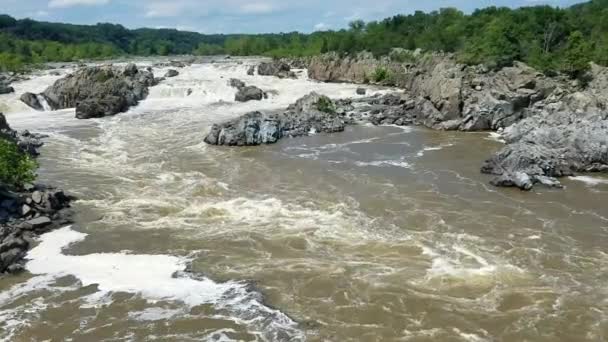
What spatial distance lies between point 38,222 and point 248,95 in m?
42.2

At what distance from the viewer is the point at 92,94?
57.3m

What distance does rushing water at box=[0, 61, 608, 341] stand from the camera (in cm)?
1636

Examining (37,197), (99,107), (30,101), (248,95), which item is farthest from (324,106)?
(30,101)

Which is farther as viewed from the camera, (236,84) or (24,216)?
(236,84)

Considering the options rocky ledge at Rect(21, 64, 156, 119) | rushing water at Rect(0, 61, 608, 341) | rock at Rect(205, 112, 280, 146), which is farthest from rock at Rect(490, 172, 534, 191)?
rocky ledge at Rect(21, 64, 156, 119)

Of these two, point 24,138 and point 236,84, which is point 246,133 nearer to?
point 24,138

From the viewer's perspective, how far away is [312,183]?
103 feet

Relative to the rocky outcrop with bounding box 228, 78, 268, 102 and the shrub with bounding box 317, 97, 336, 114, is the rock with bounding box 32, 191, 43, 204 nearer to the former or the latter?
the shrub with bounding box 317, 97, 336, 114

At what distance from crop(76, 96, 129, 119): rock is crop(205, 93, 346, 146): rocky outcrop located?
55.8ft

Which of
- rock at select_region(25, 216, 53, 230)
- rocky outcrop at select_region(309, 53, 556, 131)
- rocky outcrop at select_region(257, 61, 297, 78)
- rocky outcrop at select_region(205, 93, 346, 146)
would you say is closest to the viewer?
rock at select_region(25, 216, 53, 230)

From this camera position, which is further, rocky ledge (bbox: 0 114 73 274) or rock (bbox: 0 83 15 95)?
rock (bbox: 0 83 15 95)

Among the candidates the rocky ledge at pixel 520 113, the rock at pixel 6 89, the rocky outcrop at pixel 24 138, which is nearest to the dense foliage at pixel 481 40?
the rocky ledge at pixel 520 113

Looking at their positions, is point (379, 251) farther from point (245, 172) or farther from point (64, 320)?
point (245, 172)

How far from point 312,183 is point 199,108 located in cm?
3183
